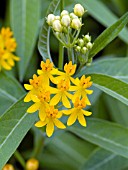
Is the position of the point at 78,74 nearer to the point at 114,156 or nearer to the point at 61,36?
the point at 61,36

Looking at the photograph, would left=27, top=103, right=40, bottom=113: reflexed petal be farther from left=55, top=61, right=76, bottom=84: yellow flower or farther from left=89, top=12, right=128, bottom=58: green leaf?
left=89, top=12, right=128, bottom=58: green leaf

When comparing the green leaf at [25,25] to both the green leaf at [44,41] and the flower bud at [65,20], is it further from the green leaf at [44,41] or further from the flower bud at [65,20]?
the flower bud at [65,20]

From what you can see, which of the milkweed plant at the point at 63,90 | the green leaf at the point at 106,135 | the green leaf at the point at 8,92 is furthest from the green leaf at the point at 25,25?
the green leaf at the point at 106,135

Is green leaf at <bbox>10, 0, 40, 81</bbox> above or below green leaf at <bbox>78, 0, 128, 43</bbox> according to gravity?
above

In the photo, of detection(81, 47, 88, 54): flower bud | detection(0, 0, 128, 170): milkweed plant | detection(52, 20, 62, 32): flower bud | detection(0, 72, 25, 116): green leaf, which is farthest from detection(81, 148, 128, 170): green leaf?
detection(52, 20, 62, 32): flower bud

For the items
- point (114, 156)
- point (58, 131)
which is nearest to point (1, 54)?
point (58, 131)

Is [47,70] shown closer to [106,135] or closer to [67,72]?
[67,72]

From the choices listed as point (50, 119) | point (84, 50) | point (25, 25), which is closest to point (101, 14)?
point (25, 25)
